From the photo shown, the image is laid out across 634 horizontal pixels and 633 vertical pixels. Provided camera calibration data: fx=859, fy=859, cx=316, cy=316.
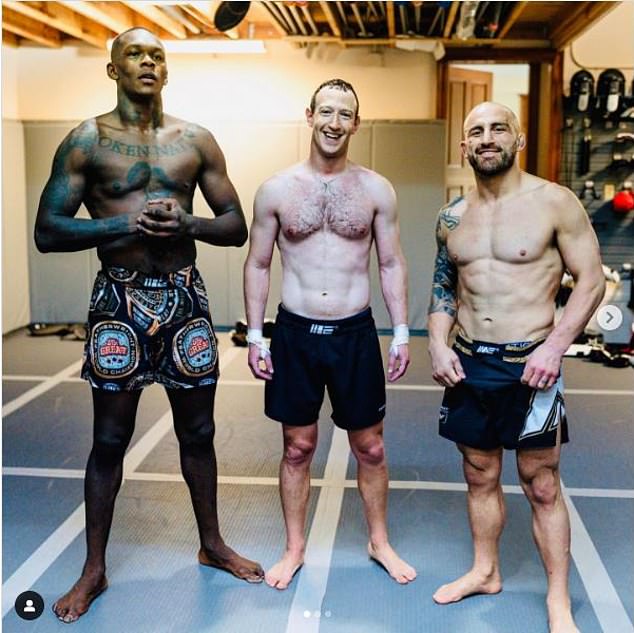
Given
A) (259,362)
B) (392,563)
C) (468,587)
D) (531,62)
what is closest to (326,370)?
(259,362)

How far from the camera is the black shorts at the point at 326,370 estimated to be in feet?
10.0

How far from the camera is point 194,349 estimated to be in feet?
9.71

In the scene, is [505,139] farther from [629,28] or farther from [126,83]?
[629,28]

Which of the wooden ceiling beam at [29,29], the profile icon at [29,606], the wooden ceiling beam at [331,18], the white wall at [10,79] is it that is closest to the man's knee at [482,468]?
the profile icon at [29,606]

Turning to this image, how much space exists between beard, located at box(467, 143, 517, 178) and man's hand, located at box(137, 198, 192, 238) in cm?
95

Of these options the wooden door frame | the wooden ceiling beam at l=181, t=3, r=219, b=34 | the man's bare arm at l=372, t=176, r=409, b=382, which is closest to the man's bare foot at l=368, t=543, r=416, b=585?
the man's bare arm at l=372, t=176, r=409, b=382

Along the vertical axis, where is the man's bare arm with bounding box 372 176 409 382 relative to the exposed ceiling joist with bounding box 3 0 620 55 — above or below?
below

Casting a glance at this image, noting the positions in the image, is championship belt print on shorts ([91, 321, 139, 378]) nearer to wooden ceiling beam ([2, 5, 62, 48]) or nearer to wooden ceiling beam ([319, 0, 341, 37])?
wooden ceiling beam ([319, 0, 341, 37])

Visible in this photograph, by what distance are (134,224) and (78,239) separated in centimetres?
19

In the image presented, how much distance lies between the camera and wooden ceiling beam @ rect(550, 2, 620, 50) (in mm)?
6328

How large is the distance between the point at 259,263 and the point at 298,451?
0.71 metres

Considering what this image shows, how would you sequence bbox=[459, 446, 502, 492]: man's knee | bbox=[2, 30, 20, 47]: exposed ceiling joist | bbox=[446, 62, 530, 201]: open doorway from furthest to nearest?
bbox=[446, 62, 530, 201]: open doorway < bbox=[2, 30, 20, 47]: exposed ceiling joist < bbox=[459, 446, 502, 492]: man's knee

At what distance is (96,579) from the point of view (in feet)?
9.78

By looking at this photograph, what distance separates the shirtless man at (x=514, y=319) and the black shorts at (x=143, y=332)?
84 cm
